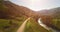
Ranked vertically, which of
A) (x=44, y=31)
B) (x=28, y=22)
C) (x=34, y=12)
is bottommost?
(x=44, y=31)

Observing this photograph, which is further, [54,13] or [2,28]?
[54,13]

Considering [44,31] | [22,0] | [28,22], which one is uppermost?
[22,0]

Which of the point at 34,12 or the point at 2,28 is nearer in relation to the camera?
the point at 2,28

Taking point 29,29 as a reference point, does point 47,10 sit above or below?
above

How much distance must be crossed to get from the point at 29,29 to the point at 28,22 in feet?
0.50

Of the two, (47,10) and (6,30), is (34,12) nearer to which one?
(47,10)

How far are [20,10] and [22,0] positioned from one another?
231 millimetres

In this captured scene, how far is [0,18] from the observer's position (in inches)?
118

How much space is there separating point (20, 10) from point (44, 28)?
2.19 feet

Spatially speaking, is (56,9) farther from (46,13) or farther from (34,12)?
(34,12)

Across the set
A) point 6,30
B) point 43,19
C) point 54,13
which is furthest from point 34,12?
point 6,30

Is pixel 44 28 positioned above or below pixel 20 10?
below

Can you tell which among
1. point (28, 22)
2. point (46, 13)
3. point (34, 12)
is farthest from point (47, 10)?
point (28, 22)

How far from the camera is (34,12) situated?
3.18 meters
